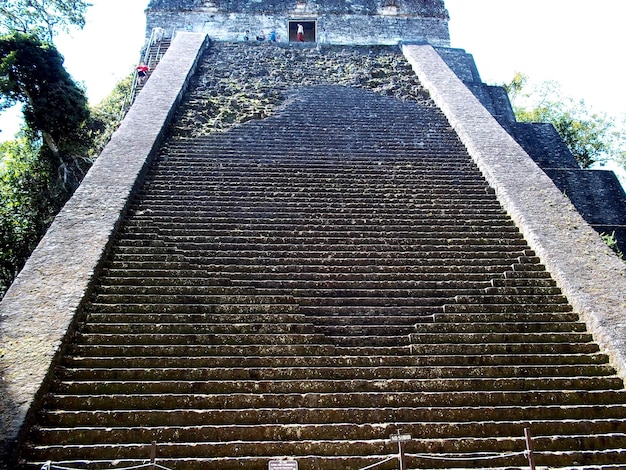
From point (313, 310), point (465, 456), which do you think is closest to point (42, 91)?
point (313, 310)

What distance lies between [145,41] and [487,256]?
1124cm

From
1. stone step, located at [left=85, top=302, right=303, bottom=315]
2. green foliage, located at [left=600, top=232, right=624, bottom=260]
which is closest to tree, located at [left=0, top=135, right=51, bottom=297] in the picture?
stone step, located at [left=85, top=302, right=303, bottom=315]

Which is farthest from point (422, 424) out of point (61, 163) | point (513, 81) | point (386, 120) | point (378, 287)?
point (513, 81)

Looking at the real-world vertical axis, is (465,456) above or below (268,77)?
below

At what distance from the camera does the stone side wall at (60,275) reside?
3572 mm

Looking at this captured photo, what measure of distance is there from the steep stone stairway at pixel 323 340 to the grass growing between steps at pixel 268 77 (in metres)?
2.34

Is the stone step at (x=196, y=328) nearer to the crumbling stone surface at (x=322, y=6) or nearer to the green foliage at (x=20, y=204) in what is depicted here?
the green foliage at (x=20, y=204)

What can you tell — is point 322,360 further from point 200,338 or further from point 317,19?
point 317,19

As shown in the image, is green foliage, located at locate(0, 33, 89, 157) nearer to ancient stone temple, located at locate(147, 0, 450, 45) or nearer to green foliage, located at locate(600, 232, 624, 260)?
ancient stone temple, located at locate(147, 0, 450, 45)

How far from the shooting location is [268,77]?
433 inches

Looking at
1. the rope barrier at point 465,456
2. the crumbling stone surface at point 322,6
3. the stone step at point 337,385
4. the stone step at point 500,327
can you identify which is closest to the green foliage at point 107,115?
the crumbling stone surface at point 322,6

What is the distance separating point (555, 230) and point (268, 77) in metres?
7.19

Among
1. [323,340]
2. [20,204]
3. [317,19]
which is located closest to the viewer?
[323,340]

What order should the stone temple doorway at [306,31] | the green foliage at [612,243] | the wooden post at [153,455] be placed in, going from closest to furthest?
the wooden post at [153,455] → the green foliage at [612,243] → the stone temple doorway at [306,31]
